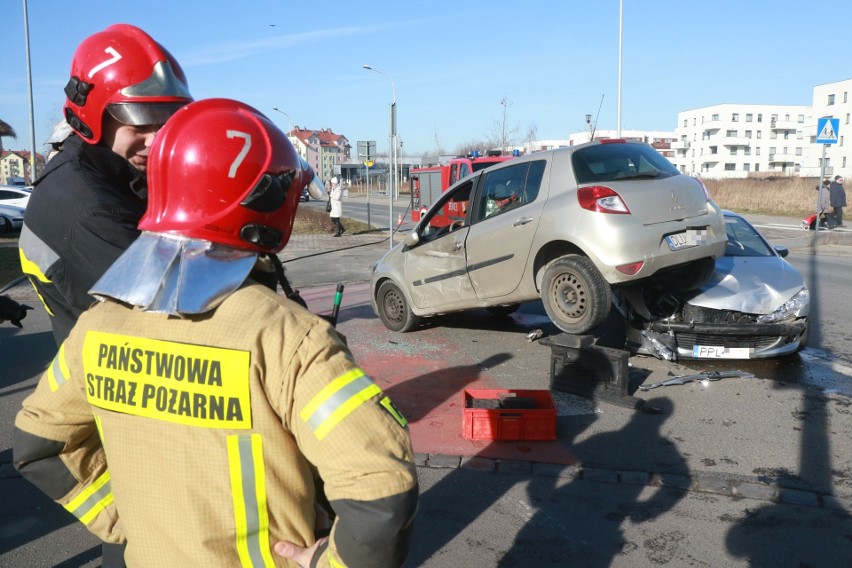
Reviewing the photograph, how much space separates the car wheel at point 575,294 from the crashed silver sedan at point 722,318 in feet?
2.17

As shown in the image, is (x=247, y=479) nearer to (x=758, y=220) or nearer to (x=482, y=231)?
(x=482, y=231)

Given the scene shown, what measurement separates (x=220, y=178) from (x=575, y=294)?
5319 mm

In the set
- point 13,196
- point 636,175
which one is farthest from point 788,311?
point 13,196

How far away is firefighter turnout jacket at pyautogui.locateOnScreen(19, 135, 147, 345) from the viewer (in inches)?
85.4

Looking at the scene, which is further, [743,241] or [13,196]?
[13,196]

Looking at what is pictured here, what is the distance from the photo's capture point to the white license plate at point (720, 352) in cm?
662

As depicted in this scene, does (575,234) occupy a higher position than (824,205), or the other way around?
(575,234)

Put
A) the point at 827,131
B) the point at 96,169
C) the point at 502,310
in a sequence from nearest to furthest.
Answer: the point at 96,169 → the point at 502,310 → the point at 827,131

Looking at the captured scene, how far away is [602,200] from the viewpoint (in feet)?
20.9

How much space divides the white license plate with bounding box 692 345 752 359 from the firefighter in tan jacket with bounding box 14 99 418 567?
5735 mm

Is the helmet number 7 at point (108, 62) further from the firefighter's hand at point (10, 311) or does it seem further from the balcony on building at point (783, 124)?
the balcony on building at point (783, 124)

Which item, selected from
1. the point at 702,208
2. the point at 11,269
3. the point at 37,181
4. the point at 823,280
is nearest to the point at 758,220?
the point at 823,280

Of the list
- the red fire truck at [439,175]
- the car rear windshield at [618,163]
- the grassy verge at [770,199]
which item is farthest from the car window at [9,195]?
the grassy verge at [770,199]

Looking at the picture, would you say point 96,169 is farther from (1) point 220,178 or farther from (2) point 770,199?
(2) point 770,199
